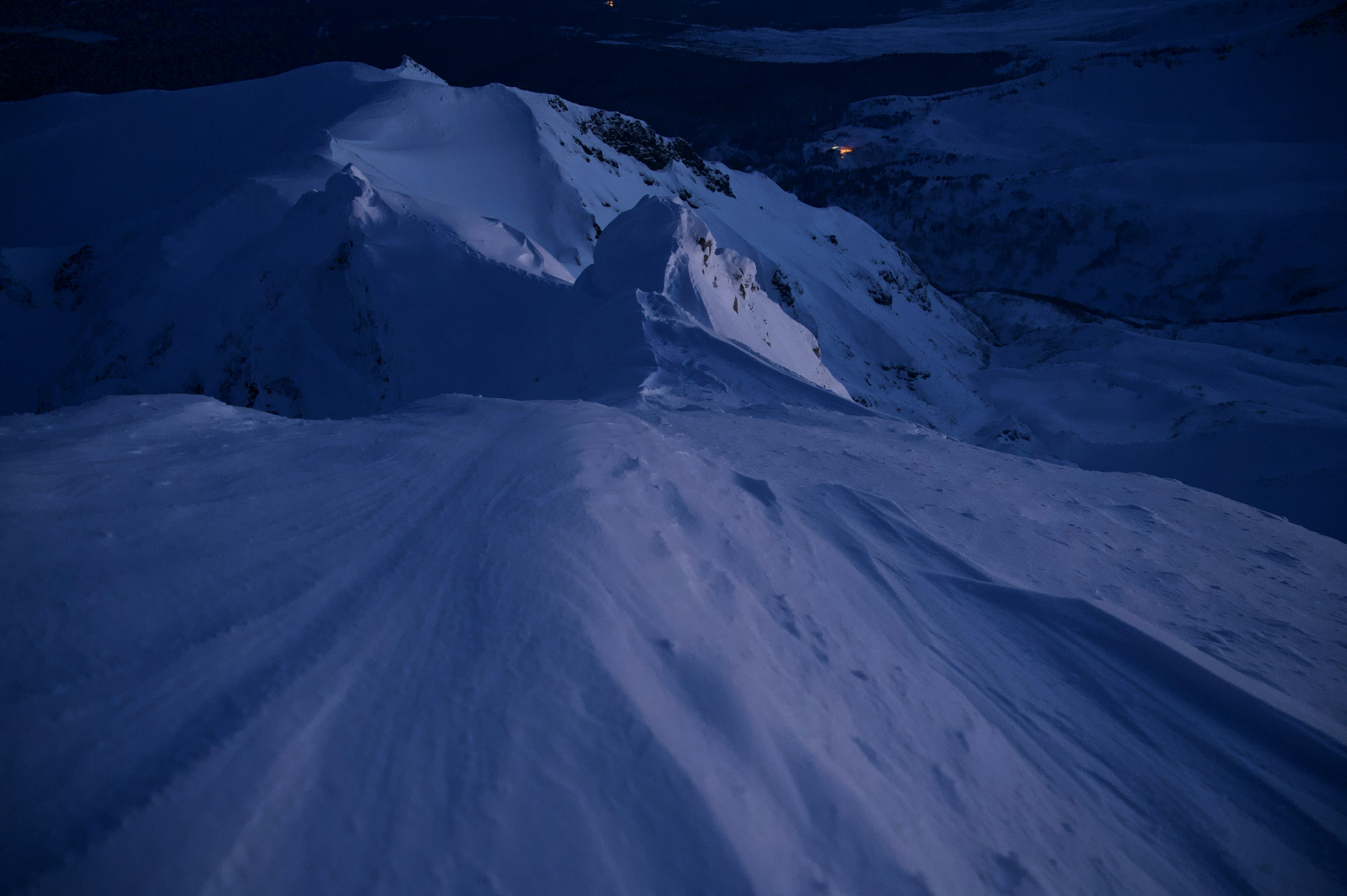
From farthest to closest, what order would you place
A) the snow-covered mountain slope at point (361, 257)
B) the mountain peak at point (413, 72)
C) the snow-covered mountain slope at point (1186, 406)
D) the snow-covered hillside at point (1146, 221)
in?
the mountain peak at point (413, 72), the snow-covered hillside at point (1146, 221), the snow-covered mountain slope at point (1186, 406), the snow-covered mountain slope at point (361, 257)

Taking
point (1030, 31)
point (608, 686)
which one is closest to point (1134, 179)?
point (1030, 31)

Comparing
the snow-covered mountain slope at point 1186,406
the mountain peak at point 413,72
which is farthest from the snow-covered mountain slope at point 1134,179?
the mountain peak at point 413,72

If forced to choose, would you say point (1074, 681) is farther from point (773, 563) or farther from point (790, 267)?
point (790, 267)

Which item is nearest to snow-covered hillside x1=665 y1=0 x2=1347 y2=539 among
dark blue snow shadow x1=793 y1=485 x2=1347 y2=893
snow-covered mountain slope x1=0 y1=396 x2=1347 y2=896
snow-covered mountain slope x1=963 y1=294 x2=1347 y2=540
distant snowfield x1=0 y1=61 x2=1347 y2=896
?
snow-covered mountain slope x1=963 y1=294 x2=1347 y2=540

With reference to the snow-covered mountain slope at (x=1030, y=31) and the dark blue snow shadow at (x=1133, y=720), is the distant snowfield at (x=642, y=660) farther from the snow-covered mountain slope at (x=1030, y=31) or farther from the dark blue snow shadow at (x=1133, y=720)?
the snow-covered mountain slope at (x=1030, y=31)

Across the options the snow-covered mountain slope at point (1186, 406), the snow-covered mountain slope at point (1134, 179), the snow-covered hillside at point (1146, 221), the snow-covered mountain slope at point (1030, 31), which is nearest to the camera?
the snow-covered mountain slope at point (1186, 406)

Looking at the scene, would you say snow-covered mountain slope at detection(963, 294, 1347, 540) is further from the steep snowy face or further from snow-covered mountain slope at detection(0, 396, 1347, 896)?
snow-covered mountain slope at detection(0, 396, 1347, 896)
